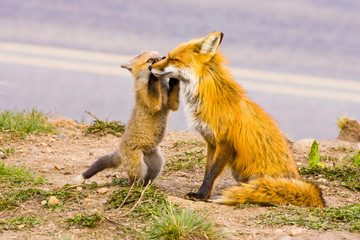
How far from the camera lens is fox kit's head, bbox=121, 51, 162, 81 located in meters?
5.97

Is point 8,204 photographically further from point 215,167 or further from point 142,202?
point 215,167

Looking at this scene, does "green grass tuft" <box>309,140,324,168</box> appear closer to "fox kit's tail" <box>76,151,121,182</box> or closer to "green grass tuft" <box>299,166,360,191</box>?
"green grass tuft" <box>299,166,360,191</box>

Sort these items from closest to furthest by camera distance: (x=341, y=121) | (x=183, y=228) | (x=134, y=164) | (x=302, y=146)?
(x=183, y=228), (x=134, y=164), (x=302, y=146), (x=341, y=121)

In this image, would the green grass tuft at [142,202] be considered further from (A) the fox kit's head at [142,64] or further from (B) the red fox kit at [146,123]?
(A) the fox kit's head at [142,64]

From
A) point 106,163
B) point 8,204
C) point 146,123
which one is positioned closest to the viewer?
point 8,204

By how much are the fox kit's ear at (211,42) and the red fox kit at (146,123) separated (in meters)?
0.75

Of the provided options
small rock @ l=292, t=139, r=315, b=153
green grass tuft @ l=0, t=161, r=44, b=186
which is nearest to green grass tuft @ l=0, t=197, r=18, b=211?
green grass tuft @ l=0, t=161, r=44, b=186

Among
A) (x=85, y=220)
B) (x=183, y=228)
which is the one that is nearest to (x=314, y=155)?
(x=183, y=228)

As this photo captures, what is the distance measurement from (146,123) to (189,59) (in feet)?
3.92

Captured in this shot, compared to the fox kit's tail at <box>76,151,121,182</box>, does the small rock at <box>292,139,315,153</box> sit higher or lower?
higher

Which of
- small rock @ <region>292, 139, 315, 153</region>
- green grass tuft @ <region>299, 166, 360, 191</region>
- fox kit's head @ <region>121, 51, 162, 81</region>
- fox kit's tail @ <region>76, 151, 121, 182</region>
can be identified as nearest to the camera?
fox kit's head @ <region>121, 51, 162, 81</region>

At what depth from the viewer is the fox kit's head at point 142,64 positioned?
5.97 meters

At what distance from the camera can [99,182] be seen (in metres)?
6.61

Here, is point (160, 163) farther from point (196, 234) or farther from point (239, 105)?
point (196, 234)
